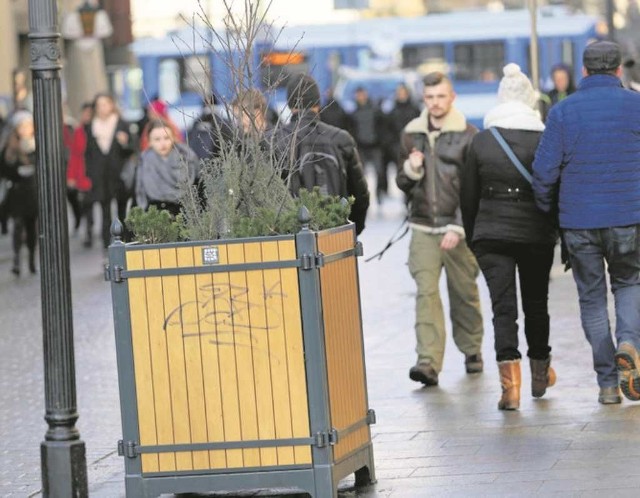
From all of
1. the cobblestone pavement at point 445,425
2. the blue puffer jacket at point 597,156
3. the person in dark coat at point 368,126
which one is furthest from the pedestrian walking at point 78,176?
the blue puffer jacket at point 597,156

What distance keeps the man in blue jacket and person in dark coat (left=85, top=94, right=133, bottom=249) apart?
11.4m

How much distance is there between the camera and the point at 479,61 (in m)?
52.3

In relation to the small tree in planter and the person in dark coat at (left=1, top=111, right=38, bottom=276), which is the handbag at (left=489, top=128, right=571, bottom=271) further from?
the person in dark coat at (left=1, top=111, right=38, bottom=276)

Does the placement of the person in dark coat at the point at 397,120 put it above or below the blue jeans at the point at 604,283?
above

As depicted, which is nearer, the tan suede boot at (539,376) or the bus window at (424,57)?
the tan suede boot at (539,376)

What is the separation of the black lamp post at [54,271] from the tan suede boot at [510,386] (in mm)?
2617

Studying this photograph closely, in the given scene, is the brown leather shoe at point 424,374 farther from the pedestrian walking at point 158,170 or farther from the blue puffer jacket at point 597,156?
the pedestrian walking at point 158,170

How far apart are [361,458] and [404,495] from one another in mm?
312

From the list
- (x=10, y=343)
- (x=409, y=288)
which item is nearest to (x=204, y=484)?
(x=10, y=343)

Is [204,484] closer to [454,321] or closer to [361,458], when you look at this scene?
[361,458]

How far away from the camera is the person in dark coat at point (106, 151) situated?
20688 mm

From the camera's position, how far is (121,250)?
7.27 m

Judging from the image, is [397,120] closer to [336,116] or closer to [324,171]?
[336,116]

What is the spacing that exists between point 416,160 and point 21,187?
436 inches
